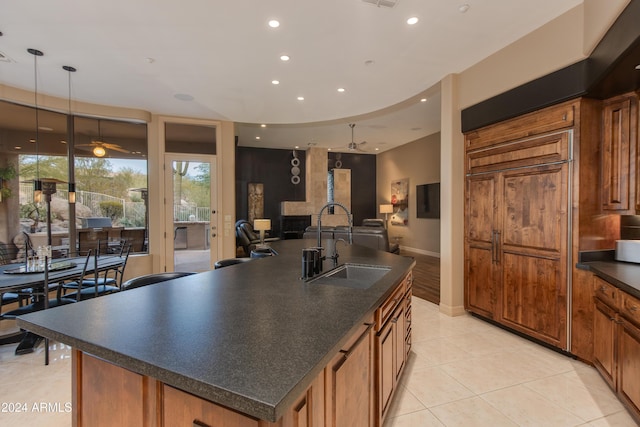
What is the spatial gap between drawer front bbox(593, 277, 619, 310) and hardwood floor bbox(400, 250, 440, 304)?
210 centimetres

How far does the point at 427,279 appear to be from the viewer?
18.8 feet

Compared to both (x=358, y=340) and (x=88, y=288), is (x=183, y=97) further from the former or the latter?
(x=358, y=340)

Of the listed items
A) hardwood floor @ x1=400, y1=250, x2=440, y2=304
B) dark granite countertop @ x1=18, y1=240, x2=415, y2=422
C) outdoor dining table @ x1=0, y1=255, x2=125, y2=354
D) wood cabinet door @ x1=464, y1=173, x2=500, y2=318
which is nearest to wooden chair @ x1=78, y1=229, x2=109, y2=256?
outdoor dining table @ x1=0, y1=255, x2=125, y2=354

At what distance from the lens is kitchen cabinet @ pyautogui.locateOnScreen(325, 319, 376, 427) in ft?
3.64

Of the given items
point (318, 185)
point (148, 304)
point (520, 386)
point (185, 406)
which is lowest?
point (520, 386)

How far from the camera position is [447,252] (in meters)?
3.82

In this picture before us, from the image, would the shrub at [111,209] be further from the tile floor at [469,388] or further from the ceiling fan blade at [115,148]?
the tile floor at [469,388]

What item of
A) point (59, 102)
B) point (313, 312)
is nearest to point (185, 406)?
point (313, 312)

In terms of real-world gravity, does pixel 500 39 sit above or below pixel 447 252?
above

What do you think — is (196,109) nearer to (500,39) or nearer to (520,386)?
(500,39)

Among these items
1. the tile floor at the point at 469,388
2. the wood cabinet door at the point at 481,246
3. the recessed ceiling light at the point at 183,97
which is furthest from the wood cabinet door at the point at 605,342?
the recessed ceiling light at the point at 183,97

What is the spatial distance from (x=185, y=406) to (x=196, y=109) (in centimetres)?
505

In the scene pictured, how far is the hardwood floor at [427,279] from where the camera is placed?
4.71m

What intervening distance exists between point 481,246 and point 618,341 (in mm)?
1577
